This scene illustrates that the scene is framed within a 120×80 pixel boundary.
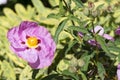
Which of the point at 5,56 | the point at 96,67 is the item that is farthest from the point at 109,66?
the point at 5,56

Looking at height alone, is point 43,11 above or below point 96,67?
above

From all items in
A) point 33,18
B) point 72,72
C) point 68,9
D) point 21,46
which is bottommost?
point 72,72

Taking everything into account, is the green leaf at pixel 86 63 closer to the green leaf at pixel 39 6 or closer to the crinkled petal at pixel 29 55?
the crinkled petal at pixel 29 55

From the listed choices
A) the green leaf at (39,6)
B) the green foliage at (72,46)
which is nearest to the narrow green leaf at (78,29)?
the green foliage at (72,46)

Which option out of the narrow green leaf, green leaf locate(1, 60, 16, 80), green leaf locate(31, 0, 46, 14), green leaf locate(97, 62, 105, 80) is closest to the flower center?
the narrow green leaf

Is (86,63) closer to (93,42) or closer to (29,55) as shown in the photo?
(93,42)

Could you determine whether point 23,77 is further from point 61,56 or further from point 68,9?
point 68,9

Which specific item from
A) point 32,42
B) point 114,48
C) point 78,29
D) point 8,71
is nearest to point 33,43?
point 32,42
